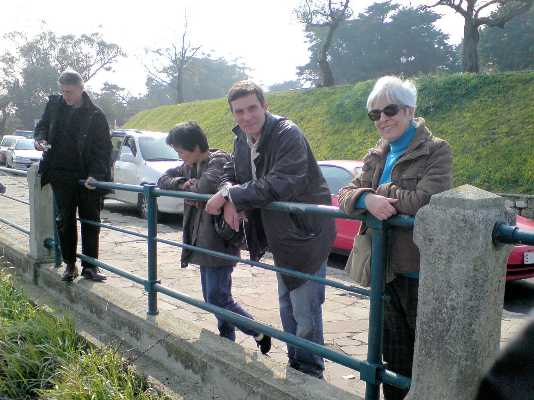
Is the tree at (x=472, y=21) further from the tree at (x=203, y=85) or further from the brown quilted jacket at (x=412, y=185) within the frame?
the tree at (x=203, y=85)

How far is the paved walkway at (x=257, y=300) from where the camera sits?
411 cm

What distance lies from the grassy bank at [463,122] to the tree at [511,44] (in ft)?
70.4

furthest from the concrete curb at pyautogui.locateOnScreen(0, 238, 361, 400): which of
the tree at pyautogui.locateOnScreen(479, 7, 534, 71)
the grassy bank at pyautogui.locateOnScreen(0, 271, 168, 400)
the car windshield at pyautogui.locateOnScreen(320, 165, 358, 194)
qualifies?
the tree at pyautogui.locateOnScreen(479, 7, 534, 71)

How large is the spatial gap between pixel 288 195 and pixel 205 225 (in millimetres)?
874

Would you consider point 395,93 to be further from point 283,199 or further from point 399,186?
point 283,199

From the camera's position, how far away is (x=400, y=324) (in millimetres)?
2398

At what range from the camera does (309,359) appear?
2.91m

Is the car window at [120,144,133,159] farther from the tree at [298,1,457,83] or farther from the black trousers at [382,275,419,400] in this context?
the tree at [298,1,457,83]

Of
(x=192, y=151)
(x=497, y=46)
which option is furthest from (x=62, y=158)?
(x=497, y=46)

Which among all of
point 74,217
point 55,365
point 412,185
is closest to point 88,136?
point 74,217

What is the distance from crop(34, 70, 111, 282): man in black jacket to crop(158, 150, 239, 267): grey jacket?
133 cm

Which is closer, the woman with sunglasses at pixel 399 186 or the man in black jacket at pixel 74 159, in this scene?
the woman with sunglasses at pixel 399 186

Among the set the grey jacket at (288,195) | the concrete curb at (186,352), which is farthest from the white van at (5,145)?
the grey jacket at (288,195)

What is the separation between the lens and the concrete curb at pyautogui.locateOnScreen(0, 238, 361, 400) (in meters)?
2.71
